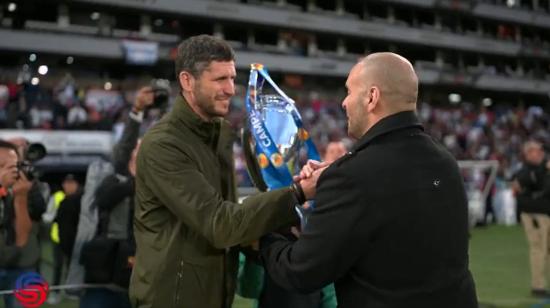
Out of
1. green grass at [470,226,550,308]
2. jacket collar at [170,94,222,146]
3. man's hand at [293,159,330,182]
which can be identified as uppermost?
jacket collar at [170,94,222,146]

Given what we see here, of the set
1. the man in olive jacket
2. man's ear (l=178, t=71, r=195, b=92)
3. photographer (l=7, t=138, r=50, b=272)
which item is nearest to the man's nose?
the man in olive jacket

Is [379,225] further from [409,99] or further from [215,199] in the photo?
[215,199]

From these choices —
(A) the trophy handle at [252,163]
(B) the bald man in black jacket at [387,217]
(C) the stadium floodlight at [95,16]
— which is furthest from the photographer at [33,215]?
(C) the stadium floodlight at [95,16]

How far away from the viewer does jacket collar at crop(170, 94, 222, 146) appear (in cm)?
252

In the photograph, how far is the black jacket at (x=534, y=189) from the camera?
8.47 metres

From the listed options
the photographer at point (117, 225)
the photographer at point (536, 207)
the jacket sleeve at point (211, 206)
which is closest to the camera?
the jacket sleeve at point (211, 206)

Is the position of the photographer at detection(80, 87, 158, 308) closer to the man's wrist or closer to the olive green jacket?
the olive green jacket

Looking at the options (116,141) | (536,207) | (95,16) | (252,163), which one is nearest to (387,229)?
(252,163)

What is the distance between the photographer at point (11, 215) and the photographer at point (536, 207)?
239 inches

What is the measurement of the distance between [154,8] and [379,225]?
3084cm

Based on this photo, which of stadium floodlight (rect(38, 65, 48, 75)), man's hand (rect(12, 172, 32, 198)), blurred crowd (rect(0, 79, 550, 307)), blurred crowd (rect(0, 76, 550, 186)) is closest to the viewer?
man's hand (rect(12, 172, 32, 198))

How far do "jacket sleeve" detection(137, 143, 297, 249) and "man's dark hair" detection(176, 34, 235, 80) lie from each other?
0.32m

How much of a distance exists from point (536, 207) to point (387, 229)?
7.18m

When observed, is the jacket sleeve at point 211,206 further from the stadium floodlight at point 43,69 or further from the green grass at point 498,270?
the stadium floodlight at point 43,69
